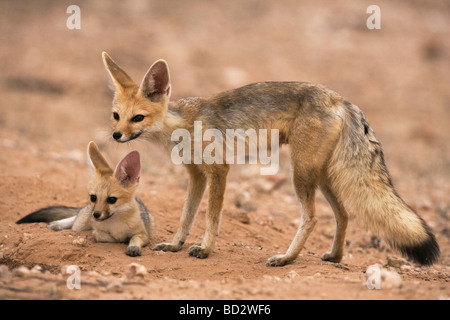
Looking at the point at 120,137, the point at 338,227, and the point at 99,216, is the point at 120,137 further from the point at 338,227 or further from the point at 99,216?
the point at 338,227

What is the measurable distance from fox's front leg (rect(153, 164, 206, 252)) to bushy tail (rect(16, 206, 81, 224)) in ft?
4.41

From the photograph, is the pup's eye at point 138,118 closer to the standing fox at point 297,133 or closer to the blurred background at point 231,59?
the standing fox at point 297,133

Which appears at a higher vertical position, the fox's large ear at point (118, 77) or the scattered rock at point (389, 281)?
the fox's large ear at point (118, 77)

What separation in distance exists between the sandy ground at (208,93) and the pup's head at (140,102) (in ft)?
2.06

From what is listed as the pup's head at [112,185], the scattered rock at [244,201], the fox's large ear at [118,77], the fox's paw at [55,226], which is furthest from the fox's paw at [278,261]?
the scattered rock at [244,201]

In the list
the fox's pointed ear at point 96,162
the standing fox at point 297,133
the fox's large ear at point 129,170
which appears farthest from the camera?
the fox's pointed ear at point 96,162

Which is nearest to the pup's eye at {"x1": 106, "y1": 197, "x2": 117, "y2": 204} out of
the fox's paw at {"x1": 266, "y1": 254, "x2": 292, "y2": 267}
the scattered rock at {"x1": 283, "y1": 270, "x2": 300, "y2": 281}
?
the fox's paw at {"x1": 266, "y1": 254, "x2": 292, "y2": 267}

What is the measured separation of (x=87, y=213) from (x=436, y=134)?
12165 mm

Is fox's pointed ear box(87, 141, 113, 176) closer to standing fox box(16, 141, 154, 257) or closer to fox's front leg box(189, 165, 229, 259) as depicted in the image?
standing fox box(16, 141, 154, 257)

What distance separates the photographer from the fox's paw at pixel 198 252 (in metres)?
5.50

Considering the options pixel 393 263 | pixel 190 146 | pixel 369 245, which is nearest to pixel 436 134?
pixel 369 245

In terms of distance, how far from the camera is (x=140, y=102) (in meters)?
5.38

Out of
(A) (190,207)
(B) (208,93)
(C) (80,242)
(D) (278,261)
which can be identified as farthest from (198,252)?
(B) (208,93)

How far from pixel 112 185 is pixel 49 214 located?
1222 mm
